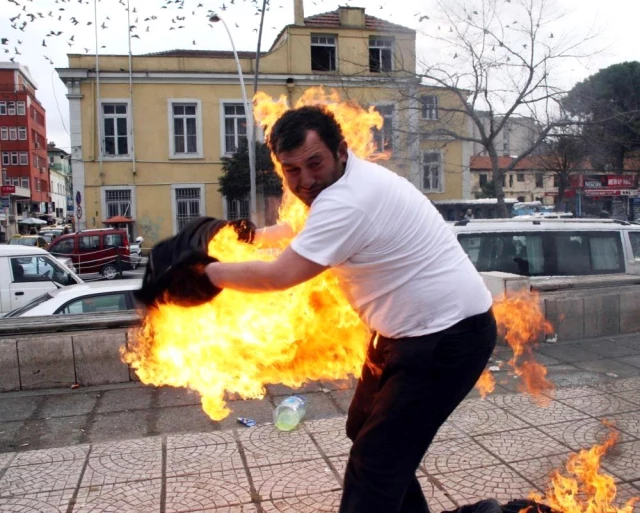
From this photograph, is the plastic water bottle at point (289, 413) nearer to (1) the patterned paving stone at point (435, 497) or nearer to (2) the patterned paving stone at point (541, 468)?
(1) the patterned paving stone at point (435, 497)

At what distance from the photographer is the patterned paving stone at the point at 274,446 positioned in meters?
4.07

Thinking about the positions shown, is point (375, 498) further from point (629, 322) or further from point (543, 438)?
point (629, 322)

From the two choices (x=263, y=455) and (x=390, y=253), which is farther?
(x=263, y=455)

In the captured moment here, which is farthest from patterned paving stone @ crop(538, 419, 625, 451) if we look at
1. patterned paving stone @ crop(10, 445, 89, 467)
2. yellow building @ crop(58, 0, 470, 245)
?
yellow building @ crop(58, 0, 470, 245)

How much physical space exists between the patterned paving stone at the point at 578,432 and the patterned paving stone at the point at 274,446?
1757 mm

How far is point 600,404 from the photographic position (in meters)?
4.93

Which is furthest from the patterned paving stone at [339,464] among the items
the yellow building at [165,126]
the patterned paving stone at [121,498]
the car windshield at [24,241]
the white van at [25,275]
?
the car windshield at [24,241]

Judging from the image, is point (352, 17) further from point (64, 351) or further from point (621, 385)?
point (621, 385)

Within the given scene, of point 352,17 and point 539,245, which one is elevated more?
point 352,17

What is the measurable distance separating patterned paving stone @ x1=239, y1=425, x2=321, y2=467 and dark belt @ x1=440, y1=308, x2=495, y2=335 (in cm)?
211

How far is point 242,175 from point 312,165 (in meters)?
25.6

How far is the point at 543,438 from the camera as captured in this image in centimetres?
425

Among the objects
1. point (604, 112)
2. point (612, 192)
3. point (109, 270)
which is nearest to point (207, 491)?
point (604, 112)

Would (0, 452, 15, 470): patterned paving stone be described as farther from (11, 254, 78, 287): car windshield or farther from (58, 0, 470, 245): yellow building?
(58, 0, 470, 245): yellow building
